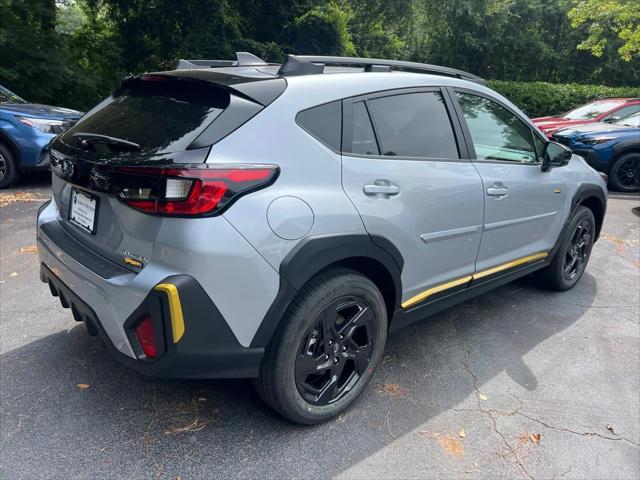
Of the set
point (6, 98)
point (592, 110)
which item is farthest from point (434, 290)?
point (592, 110)

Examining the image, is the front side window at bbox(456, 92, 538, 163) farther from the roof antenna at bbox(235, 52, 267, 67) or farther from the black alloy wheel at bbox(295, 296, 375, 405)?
the black alloy wheel at bbox(295, 296, 375, 405)

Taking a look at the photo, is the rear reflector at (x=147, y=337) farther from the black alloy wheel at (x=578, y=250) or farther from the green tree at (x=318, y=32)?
the green tree at (x=318, y=32)

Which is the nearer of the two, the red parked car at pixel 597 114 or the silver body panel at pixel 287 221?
the silver body panel at pixel 287 221

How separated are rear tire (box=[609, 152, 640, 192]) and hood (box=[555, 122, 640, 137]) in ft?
1.36

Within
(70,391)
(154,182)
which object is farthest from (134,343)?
(70,391)

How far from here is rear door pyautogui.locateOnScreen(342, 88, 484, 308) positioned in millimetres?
2549

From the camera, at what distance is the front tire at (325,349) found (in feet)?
7.59

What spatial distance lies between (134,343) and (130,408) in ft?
2.15

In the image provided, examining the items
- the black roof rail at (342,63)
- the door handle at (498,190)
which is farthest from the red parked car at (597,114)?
the black roof rail at (342,63)

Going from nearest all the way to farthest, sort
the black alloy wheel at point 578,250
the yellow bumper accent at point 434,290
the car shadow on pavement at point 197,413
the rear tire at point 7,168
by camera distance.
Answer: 1. the car shadow on pavement at point 197,413
2. the yellow bumper accent at point 434,290
3. the black alloy wheel at point 578,250
4. the rear tire at point 7,168

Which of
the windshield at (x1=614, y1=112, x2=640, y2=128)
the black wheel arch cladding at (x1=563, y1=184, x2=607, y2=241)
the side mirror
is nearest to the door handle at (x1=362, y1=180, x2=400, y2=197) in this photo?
the side mirror

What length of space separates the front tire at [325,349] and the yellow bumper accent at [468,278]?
0.29 metres

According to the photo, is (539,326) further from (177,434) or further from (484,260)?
(177,434)

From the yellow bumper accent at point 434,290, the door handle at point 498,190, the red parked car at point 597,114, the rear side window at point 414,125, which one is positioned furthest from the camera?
the red parked car at point 597,114
